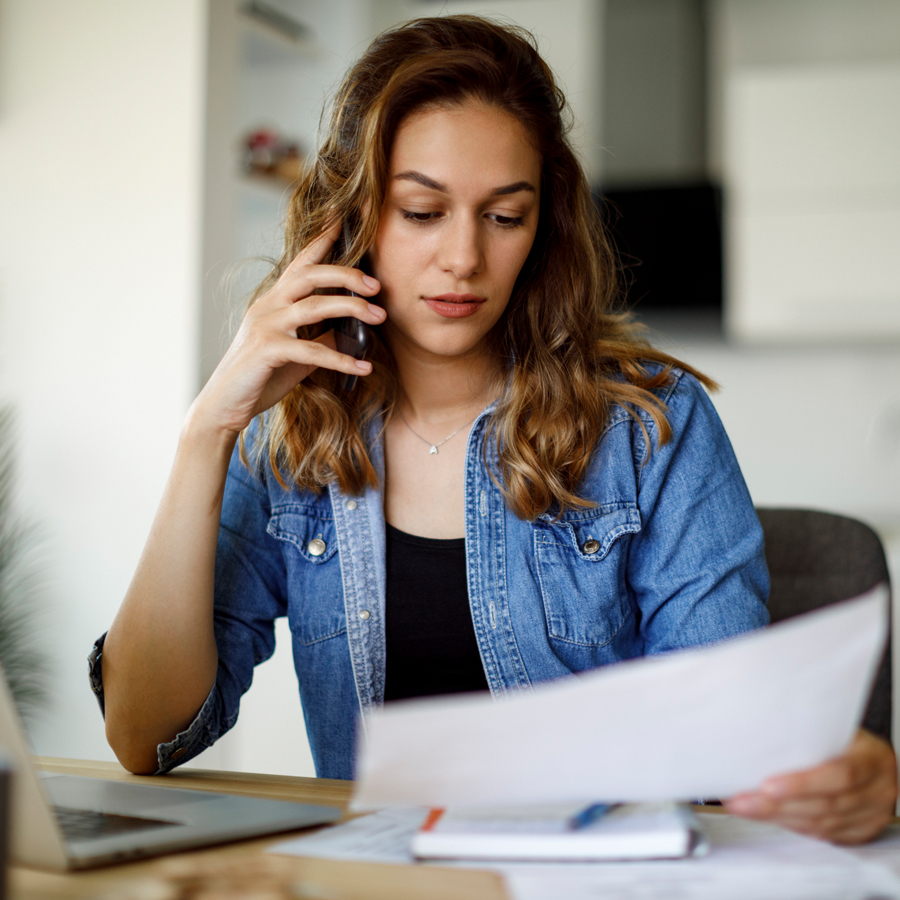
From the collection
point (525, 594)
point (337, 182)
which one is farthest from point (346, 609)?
point (337, 182)

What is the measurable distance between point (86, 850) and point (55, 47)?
2.43m

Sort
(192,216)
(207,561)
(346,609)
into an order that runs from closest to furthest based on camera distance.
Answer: (207,561), (346,609), (192,216)

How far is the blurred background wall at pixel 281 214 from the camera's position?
2.42 metres

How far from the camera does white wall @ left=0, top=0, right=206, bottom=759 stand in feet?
7.91

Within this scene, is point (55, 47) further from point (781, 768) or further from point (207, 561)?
point (781, 768)

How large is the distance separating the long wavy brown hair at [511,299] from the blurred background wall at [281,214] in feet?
1.05

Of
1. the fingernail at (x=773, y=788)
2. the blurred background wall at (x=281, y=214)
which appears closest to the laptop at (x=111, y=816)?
the fingernail at (x=773, y=788)

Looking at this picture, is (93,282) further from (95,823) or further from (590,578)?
(95,823)

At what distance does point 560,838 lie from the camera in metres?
0.58

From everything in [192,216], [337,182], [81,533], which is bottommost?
[81,533]

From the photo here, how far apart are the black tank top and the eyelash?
376 millimetres

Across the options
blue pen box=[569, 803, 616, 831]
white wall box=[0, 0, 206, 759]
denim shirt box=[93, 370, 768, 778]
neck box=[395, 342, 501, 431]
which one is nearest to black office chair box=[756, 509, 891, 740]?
denim shirt box=[93, 370, 768, 778]

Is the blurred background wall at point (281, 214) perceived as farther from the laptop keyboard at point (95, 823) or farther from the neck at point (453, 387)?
the laptop keyboard at point (95, 823)

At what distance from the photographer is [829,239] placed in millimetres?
3283
